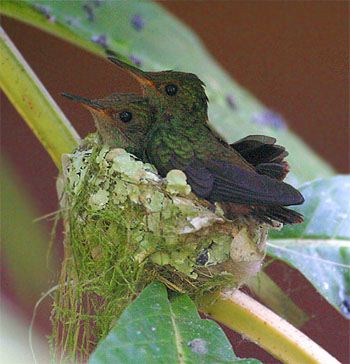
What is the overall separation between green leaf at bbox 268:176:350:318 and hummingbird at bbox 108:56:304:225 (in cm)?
21

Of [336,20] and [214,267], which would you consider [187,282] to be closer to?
[214,267]

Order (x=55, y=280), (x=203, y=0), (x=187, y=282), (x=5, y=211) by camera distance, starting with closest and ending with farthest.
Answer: (x=187, y=282) < (x=55, y=280) < (x=5, y=211) < (x=203, y=0)

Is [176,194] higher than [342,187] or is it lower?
lower

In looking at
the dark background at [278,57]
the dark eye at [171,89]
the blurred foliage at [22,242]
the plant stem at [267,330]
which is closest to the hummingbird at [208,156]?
the dark eye at [171,89]

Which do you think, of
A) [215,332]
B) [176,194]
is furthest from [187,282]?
[215,332]

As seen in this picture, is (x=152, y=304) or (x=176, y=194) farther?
(x=176, y=194)

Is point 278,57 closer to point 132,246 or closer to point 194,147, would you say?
point 194,147

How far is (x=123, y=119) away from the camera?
198 centimetres

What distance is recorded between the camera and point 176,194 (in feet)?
5.44

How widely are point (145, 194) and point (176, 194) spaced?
0.07 meters

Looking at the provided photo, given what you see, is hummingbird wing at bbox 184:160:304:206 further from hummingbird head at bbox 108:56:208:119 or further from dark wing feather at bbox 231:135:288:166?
hummingbird head at bbox 108:56:208:119

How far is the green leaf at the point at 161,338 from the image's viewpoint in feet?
3.86

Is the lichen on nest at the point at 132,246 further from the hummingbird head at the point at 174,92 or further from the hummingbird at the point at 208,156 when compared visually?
the hummingbird head at the point at 174,92

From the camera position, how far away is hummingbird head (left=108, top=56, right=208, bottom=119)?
2031 mm
